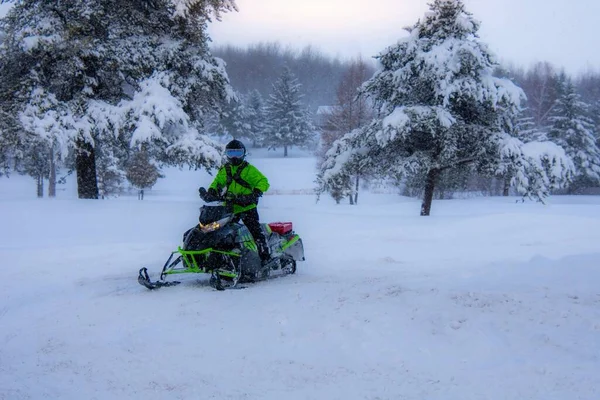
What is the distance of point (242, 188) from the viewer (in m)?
7.50

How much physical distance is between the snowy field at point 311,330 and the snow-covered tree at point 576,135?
37.9m

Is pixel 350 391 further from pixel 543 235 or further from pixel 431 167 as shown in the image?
pixel 431 167

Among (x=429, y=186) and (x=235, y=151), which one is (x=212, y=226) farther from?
(x=429, y=186)

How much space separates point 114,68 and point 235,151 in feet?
33.0

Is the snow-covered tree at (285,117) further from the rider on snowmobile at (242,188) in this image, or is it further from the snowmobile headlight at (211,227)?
the snowmobile headlight at (211,227)

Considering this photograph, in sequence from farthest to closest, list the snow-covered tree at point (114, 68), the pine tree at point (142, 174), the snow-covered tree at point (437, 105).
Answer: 1. the pine tree at point (142, 174)
2. the snow-covered tree at point (437, 105)
3. the snow-covered tree at point (114, 68)

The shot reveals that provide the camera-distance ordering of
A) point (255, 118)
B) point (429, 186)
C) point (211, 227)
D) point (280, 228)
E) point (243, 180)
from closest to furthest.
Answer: point (211, 227)
point (243, 180)
point (280, 228)
point (429, 186)
point (255, 118)

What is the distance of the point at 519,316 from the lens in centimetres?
511

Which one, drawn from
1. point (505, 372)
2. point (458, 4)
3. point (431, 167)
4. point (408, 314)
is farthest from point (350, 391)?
point (458, 4)

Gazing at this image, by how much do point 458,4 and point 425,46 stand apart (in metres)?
1.95

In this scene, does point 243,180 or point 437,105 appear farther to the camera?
point 437,105

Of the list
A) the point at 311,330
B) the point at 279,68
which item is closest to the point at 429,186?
the point at 311,330

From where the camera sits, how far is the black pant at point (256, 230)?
25.1 ft

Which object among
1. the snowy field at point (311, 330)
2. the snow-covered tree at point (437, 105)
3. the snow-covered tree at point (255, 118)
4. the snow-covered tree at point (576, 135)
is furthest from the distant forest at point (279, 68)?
the snowy field at point (311, 330)
